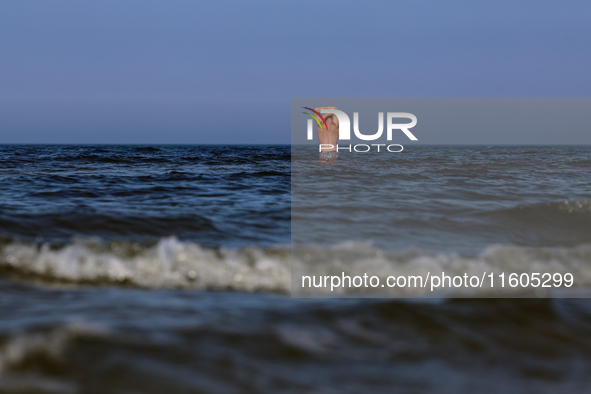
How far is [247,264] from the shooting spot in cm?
411

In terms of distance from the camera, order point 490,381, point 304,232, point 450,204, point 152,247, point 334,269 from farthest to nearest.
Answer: point 450,204
point 304,232
point 152,247
point 334,269
point 490,381

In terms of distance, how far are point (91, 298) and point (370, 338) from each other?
6.51ft

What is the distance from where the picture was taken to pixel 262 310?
3.02 m

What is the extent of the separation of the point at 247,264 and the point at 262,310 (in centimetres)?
112

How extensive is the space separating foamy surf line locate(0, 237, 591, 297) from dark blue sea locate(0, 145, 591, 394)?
0.02 meters

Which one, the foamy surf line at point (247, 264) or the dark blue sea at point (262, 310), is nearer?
the dark blue sea at point (262, 310)

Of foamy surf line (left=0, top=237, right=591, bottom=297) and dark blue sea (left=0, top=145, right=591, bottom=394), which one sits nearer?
dark blue sea (left=0, top=145, right=591, bottom=394)

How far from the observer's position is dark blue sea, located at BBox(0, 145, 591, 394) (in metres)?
2.13

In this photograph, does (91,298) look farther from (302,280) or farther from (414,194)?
(414,194)

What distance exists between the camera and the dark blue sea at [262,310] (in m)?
2.13

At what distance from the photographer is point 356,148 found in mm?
38688

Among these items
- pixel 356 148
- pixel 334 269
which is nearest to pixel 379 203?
pixel 334 269

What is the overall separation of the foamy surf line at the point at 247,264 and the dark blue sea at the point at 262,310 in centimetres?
2

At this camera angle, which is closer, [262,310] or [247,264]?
[262,310]
